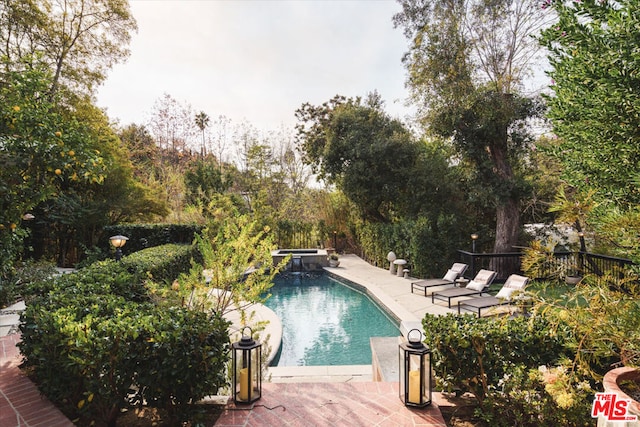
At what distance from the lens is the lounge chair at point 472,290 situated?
7.85 meters

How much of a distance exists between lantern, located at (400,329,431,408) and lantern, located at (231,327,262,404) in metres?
1.45

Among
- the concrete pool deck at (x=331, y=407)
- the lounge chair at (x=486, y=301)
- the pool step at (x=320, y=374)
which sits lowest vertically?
the pool step at (x=320, y=374)

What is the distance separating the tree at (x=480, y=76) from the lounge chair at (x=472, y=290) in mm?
3054

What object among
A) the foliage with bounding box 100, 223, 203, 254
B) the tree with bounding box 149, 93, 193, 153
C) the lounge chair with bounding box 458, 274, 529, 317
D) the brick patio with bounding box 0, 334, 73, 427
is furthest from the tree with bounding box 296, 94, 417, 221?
the brick patio with bounding box 0, 334, 73, 427

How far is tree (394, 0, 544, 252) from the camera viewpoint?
9.91 meters

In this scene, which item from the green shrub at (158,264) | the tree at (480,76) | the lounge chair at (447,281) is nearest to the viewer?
the green shrub at (158,264)

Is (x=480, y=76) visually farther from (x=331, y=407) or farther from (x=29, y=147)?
(x=29, y=147)

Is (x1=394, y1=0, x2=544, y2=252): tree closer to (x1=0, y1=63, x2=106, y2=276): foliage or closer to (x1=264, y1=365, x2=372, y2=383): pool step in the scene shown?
(x1=264, y1=365, x2=372, y2=383): pool step

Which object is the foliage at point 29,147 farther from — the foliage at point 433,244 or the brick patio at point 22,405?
the foliage at point 433,244

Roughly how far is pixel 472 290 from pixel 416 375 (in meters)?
5.63

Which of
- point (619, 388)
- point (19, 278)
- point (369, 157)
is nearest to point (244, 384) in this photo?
point (619, 388)

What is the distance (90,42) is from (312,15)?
8.48 m

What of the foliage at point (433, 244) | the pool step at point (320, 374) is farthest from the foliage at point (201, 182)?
the pool step at point (320, 374)

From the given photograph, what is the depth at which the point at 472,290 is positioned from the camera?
808 centimetres
